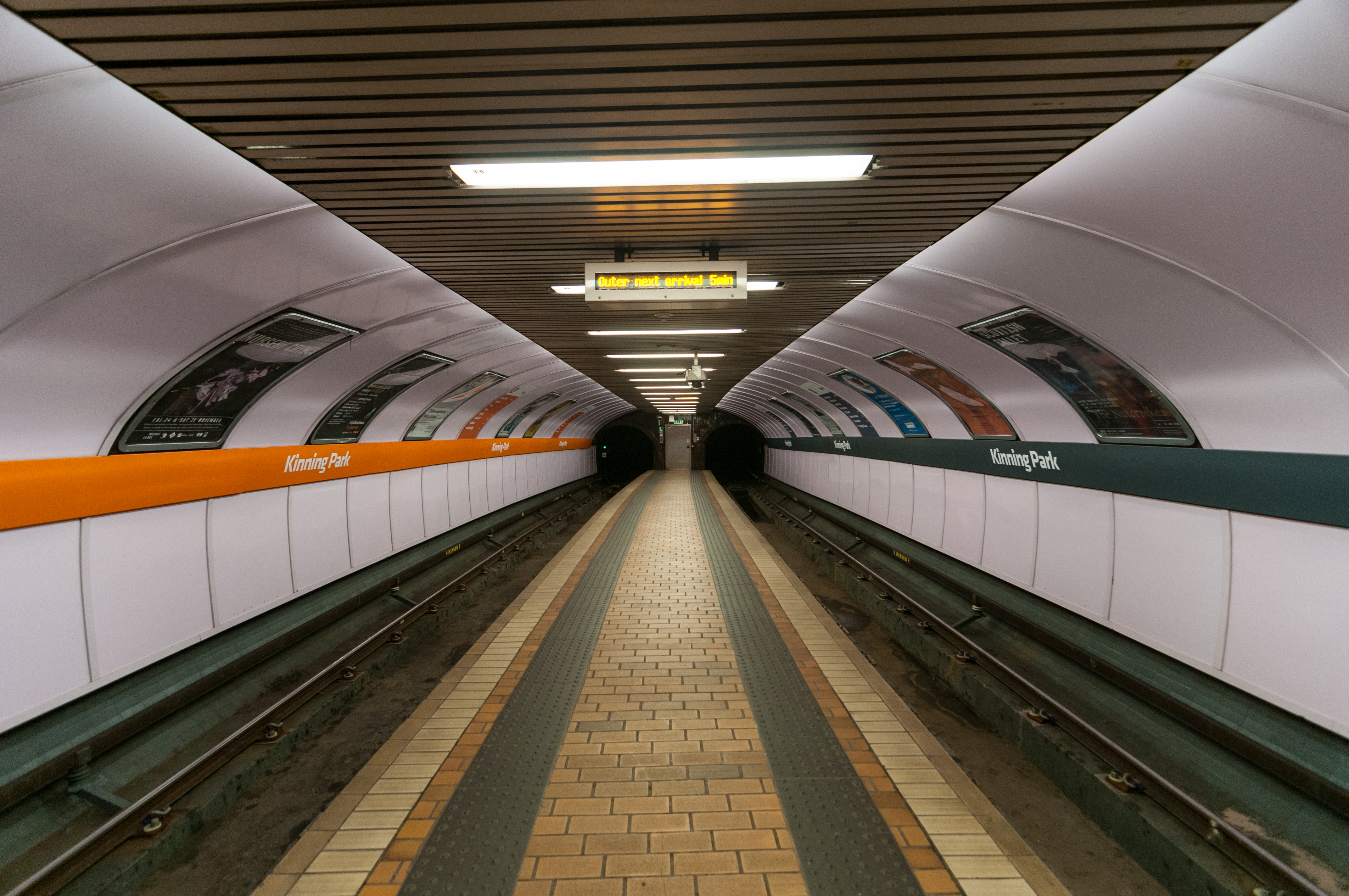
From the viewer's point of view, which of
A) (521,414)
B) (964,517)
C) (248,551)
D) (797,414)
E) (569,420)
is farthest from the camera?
Result: (569,420)

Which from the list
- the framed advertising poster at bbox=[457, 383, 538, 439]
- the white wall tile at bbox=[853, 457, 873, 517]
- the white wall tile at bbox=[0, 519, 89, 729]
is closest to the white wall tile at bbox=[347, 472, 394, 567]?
the framed advertising poster at bbox=[457, 383, 538, 439]

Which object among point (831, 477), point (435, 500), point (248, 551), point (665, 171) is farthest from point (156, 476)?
point (831, 477)

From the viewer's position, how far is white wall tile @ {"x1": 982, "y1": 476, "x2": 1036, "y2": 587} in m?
7.09

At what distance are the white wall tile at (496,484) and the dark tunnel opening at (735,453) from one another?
20707 millimetres

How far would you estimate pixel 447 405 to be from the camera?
10406mm

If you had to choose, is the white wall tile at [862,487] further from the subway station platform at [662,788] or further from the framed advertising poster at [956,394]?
the subway station platform at [662,788]

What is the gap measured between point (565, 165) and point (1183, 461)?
5.59 meters

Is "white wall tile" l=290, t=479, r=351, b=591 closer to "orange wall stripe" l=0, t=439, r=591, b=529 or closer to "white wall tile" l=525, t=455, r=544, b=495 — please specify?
"orange wall stripe" l=0, t=439, r=591, b=529

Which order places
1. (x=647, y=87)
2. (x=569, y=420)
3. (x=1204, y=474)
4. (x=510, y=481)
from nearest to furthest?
(x=647, y=87) → (x=1204, y=474) → (x=510, y=481) → (x=569, y=420)

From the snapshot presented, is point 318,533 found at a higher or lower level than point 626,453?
higher

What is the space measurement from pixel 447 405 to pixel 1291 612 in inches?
444

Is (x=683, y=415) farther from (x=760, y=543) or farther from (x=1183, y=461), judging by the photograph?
(x=1183, y=461)

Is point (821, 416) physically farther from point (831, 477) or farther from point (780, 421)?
point (780, 421)

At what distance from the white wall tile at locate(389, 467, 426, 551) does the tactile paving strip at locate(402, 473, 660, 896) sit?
17.4 ft
